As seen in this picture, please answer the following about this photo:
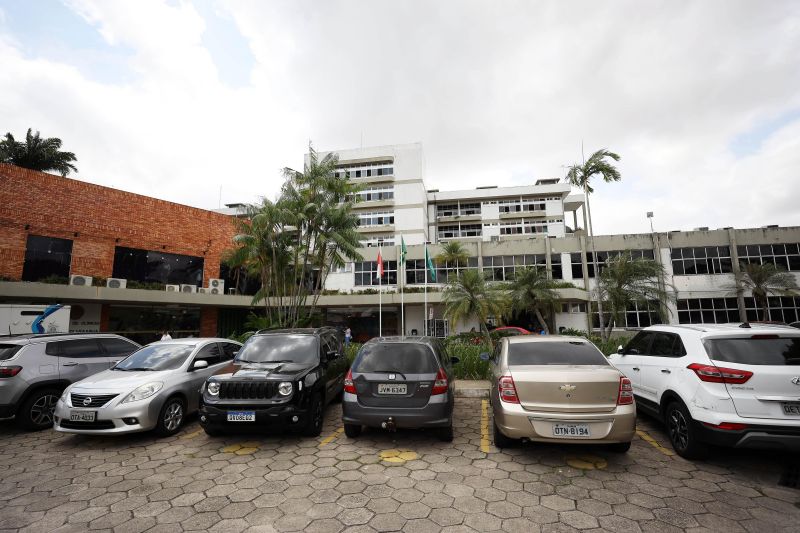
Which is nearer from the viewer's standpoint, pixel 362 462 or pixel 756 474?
pixel 756 474

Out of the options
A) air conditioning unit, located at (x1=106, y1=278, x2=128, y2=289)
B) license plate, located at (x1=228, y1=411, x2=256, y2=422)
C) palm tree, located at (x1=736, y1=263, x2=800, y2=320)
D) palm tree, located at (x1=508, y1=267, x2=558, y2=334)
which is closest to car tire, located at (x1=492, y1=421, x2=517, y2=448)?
license plate, located at (x1=228, y1=411, x2=256, y2=422)

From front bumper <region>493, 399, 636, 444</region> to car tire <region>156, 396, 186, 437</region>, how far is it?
5.37 metres

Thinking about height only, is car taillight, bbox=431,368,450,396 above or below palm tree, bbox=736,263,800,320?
below

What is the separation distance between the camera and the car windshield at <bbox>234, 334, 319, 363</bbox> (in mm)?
6473

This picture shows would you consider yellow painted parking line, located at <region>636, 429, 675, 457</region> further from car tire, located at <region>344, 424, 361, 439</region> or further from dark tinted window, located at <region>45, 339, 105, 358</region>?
dark tinted window, located at <region>45, 339, 105, 358</region>

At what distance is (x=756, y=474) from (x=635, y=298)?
588 inches

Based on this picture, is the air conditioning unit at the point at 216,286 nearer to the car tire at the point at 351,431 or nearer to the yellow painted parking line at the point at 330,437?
the yellow painted parking line at the point at 330,437

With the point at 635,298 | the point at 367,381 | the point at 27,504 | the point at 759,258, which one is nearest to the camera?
the point at 27,504

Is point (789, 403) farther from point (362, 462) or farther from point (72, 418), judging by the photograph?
point (72, 418)

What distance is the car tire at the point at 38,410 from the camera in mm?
6266

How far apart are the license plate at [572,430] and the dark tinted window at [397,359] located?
5.67 feet

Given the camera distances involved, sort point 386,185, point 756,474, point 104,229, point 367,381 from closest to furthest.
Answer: point 756,474 < point 367,381 < point 104,229 < point 386,185

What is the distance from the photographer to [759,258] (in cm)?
2744

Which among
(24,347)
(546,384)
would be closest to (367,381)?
(546,384)
